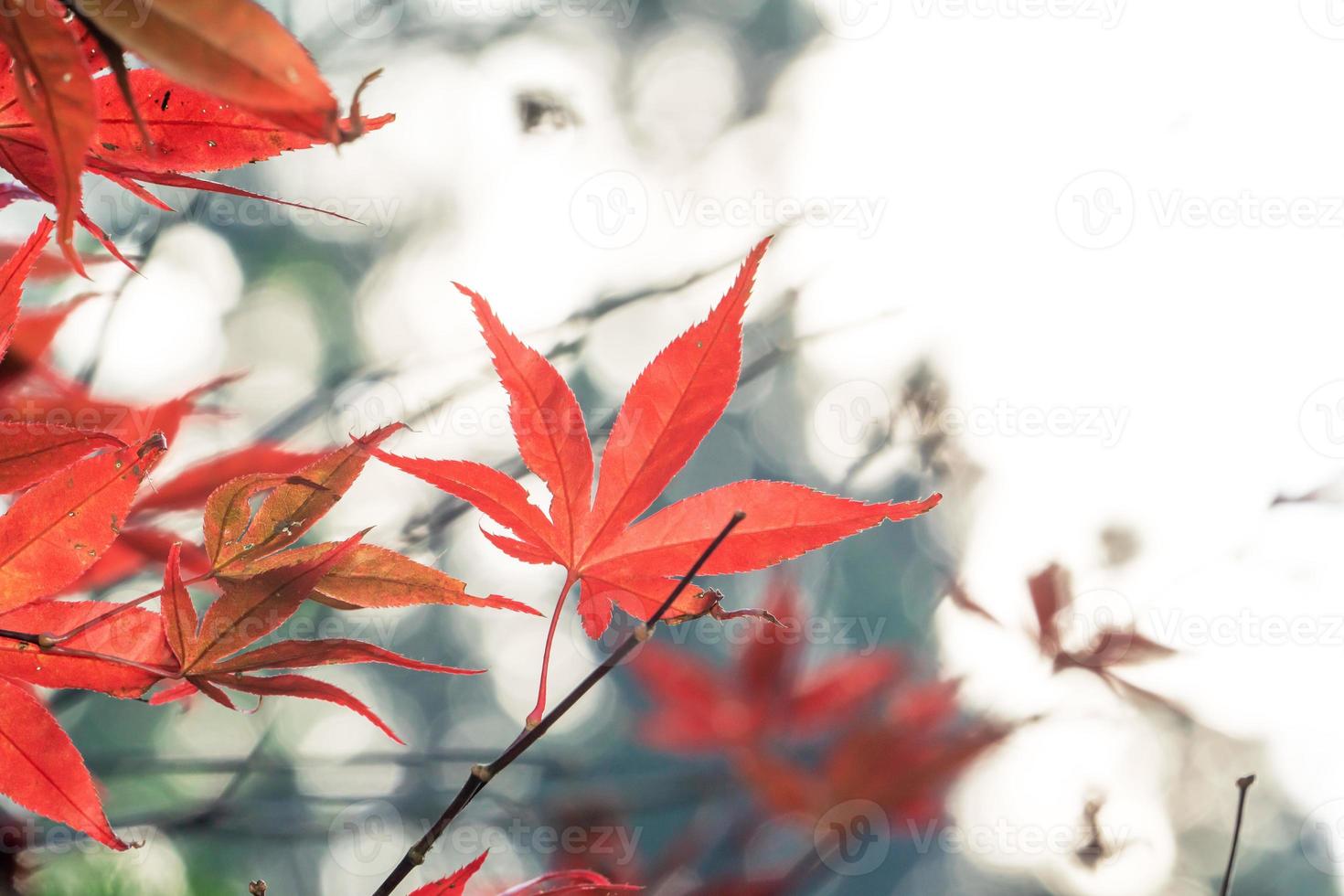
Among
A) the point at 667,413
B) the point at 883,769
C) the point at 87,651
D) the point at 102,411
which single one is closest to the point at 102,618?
the point at 87,651

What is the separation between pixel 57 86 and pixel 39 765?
0.24 m

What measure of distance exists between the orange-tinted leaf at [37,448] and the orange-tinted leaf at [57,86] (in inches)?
4.8

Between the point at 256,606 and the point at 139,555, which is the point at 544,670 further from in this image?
the point at 139,555

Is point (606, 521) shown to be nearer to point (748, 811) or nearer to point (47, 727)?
point (47, 727)

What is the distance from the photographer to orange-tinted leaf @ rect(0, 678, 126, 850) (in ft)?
1.11

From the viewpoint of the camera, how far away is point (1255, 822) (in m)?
4.25

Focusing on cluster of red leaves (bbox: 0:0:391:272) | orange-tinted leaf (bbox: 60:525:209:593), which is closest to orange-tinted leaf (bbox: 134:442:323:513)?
orange-tinted leaf (bbox: 60:525:209:593)

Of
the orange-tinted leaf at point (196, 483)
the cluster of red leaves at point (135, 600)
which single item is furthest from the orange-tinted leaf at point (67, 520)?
the orange-tinted leaf at point (196, 483)

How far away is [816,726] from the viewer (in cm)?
102

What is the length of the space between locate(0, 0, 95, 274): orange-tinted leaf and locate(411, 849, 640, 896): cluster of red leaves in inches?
10.3

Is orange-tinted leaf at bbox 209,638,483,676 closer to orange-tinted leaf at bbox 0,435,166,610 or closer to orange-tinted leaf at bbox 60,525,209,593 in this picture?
orange-tinted leaf at bbox 0,435,166,610

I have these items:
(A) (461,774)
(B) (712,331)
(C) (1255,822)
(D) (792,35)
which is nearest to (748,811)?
(B) (712,331)

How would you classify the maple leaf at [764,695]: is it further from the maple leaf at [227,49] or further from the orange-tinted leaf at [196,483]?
the maple leaf at [227,49]

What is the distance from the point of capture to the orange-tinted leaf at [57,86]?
8.8 inches
